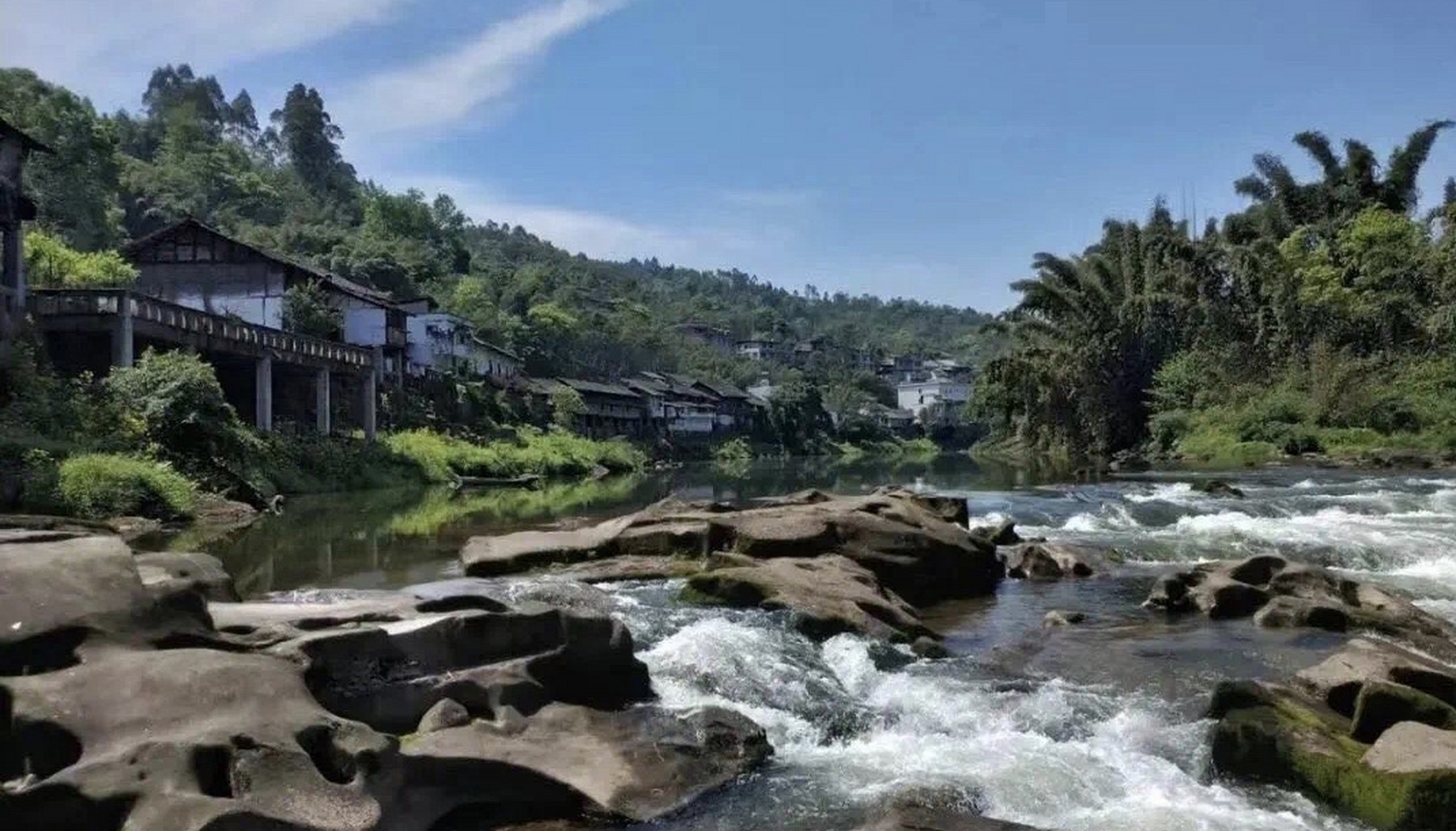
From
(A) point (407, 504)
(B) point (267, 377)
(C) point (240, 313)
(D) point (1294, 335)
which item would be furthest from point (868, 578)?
(D) point (1294, 335)

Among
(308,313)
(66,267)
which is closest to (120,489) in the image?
(66,267)

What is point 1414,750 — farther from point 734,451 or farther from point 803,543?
point 734,451

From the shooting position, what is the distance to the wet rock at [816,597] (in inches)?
524

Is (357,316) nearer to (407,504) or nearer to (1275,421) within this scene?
(407,504)

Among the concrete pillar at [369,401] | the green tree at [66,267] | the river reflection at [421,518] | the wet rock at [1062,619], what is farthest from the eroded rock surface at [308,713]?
the green tree at [66,267]

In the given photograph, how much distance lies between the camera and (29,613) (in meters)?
7.66

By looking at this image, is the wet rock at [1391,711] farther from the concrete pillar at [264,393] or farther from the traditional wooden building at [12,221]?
the concrete pillar at [264,393]

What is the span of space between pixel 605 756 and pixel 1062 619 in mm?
8633

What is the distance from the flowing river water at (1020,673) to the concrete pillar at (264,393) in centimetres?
1565

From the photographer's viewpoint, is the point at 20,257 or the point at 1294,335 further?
the point at 1294,335

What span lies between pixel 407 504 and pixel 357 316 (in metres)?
27.7

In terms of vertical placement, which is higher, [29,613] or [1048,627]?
[29,613]

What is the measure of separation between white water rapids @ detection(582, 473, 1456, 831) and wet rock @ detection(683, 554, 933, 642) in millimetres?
373

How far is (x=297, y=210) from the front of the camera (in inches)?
4382
